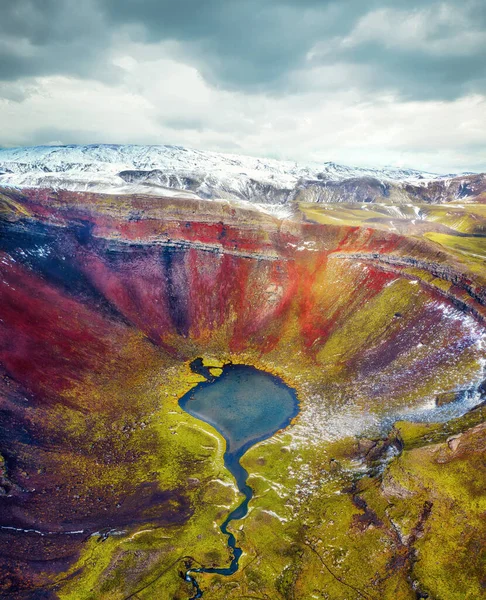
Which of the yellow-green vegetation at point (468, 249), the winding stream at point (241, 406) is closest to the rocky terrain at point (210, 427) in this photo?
the yellow-green vegetation at point (468, 249)

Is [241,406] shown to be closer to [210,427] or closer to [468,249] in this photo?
[210,427]

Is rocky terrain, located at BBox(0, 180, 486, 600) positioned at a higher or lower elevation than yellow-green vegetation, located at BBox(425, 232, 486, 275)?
lower

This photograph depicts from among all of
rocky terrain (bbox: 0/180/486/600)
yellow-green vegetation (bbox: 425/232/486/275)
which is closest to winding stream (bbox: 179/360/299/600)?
rocky terrain (bbox: 0/180/486/600)

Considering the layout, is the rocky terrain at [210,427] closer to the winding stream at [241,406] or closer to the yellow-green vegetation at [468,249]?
the yellow-green vegetation at [468,249]

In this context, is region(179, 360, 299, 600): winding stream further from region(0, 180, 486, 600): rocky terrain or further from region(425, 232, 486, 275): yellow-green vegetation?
region(425, 232, 486, 275): yellow-green vegetation

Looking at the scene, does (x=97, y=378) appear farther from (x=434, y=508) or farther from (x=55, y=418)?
(x=434, y=508)

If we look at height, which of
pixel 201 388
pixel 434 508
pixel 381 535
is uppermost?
pixel 434 508

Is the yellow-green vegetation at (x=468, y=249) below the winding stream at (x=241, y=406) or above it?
above

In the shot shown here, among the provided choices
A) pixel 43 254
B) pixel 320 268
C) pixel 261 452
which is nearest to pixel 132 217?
pixel 43 254
